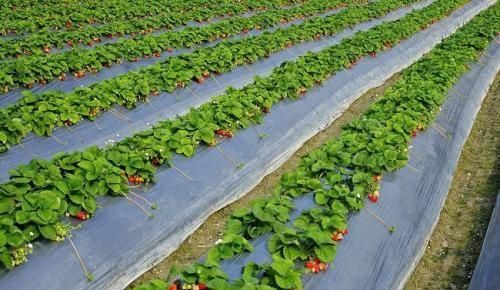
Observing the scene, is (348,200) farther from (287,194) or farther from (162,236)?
(162,236)

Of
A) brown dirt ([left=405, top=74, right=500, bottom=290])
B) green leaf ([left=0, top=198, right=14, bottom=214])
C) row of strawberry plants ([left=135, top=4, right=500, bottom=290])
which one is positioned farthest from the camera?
brown dirt ([left=405, top=74, right=500, bottom=290])

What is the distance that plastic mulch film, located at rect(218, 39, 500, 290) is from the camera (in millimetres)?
5074

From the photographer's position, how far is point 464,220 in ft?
23.2

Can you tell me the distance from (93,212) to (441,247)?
15.3ft

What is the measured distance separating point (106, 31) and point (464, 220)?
33.7 feet

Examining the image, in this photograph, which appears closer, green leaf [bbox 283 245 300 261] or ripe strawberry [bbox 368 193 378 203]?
green leaf [bbox 283 245 300 261]

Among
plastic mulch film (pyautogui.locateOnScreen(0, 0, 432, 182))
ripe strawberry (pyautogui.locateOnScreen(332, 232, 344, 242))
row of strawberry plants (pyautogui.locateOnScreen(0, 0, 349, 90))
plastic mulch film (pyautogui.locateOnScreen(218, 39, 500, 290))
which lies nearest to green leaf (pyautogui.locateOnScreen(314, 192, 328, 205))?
plastic mulch film (pyautogui.locateOnScreen(218, 39, 500, 290))

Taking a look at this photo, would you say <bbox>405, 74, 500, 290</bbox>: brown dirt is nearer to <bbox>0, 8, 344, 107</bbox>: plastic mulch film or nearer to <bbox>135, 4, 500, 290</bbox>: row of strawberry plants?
<bbox>135, 4, 500, 290</bbox>: row of strawberry plants

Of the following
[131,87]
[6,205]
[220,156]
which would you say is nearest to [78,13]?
Answer: [131,87]

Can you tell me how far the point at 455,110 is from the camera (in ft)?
32.6

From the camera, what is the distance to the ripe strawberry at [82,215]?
212 inches

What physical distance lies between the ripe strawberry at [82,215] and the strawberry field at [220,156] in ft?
0.19

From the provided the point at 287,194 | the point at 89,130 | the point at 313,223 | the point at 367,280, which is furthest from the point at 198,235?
the point at 89,130

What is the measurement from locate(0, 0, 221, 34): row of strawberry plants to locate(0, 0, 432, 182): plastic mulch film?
168 inches
